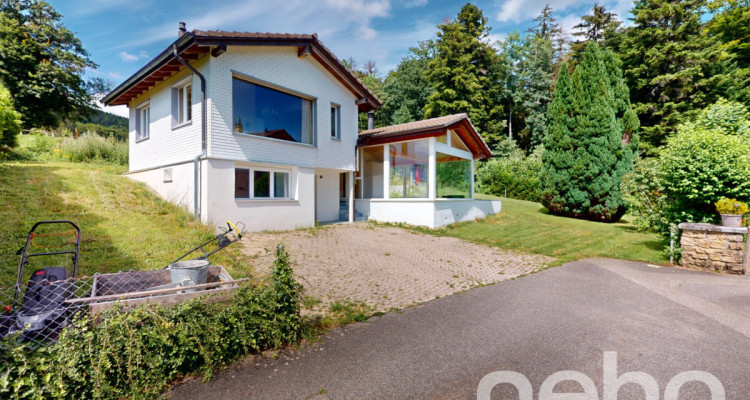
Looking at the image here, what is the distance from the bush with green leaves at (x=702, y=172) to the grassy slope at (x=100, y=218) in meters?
10.3

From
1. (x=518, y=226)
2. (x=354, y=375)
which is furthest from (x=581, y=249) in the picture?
(x=354, y=375)

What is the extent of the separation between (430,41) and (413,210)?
3126 centimetres

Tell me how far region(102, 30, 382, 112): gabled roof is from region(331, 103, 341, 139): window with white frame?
3.66ft

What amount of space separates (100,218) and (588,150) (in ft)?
61.2

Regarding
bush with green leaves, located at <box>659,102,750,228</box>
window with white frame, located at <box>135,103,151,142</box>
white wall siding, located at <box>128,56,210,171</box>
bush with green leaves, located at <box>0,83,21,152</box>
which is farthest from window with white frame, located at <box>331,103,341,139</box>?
bush with green leaves, located at <box>659,102,750,228</box>

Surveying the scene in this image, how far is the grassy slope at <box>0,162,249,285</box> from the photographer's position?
5.72m

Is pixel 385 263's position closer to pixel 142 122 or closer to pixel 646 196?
pixel 646 196

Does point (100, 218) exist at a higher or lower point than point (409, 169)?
lower

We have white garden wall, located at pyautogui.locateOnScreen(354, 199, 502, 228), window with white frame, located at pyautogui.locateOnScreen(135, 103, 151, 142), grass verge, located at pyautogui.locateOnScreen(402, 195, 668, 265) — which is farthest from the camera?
white garden wall, located at pyautogui.locateOnScreen(354, 199, 502, 228)

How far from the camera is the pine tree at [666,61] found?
2364 cm

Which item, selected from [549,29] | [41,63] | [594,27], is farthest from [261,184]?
[549,29]

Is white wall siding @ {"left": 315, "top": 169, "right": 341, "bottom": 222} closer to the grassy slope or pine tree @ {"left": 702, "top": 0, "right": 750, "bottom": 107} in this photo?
the grassy slope

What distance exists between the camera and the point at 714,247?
6949 mm

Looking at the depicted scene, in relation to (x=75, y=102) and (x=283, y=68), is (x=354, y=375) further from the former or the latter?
(x=75, y=102)
